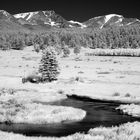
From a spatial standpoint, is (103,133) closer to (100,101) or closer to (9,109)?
(9,109)

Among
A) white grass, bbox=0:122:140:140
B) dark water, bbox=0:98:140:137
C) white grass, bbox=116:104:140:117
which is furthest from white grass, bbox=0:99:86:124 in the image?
white grass, bbox=0:122:140:140

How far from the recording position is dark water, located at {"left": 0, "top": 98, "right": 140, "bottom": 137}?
24.5 meters

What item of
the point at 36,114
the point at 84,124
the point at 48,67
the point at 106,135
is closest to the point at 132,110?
the point at 84,124

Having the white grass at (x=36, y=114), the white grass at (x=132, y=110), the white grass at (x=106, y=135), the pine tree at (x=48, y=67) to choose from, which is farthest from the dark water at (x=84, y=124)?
the pine tree at (x=48, y=67)

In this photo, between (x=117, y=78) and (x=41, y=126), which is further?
(x=117, y=78)

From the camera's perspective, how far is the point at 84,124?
89.3 feet

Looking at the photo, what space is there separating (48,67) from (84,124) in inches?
1113

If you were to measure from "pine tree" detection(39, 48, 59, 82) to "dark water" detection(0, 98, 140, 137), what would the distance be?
17.3 meters

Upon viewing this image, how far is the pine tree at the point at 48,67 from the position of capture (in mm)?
54281

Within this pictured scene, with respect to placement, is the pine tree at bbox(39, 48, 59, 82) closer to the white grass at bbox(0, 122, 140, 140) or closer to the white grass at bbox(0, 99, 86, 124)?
the white grass at bbox(0, 99, 86, 124)

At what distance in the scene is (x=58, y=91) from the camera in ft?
149

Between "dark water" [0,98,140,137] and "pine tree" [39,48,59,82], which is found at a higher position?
"pine tree" [39,48,59,82]

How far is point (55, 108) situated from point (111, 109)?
6.73 meters

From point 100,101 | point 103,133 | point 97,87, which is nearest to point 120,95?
point 100,101
